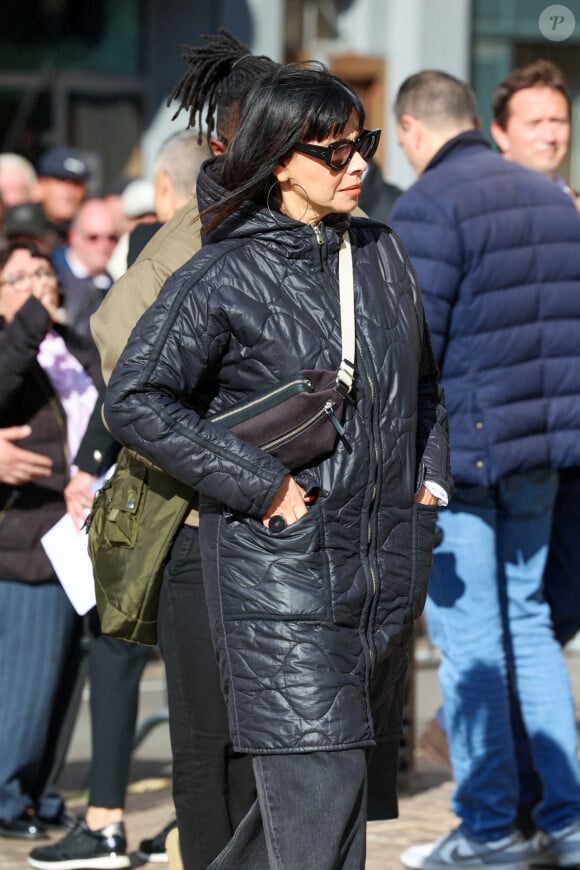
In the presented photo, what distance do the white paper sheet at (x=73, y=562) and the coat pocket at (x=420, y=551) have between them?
3.99ft

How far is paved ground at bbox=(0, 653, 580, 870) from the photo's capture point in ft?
16.6

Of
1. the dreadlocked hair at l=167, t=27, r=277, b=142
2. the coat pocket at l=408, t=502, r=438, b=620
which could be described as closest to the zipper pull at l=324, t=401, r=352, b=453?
the coat pocket at l=408, t=502, r=438, b=620

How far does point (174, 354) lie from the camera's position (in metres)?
3.36

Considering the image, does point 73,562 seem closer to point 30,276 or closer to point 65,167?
point 30,276

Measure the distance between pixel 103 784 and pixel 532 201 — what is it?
6.95ft

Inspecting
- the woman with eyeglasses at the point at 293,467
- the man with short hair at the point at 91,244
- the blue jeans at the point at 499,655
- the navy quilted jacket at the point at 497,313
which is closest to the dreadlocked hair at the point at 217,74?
the woman with eyeglasses at the point at 293,467

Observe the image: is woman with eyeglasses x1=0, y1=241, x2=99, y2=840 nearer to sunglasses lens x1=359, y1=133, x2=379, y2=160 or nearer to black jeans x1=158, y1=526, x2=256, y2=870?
black jeans x1=158, y1=526, x2=256, y2=870

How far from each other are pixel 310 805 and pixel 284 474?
25.6 inches

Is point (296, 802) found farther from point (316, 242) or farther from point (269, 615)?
point (316, 242)

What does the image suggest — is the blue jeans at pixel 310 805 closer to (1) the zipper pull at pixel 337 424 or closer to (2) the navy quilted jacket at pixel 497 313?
(1) the zipper pull at pixel 337 424

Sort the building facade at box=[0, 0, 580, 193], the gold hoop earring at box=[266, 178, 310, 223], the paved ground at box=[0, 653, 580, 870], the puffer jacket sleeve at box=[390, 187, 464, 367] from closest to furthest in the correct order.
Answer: the gold hoop earring at box=[266, 178, 310, 223]
the puffer jacket sleeve at box=[390, 187, 464, 367]
the paved ground at box=[0, 653, 580, 870]
the building facade at box=[0, 0, 580, 193]

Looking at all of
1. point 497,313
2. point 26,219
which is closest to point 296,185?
point 497,313

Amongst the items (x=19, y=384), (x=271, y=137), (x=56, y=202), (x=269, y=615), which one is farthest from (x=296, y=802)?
(x=56, y=202)

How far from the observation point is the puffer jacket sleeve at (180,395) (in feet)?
10.8
